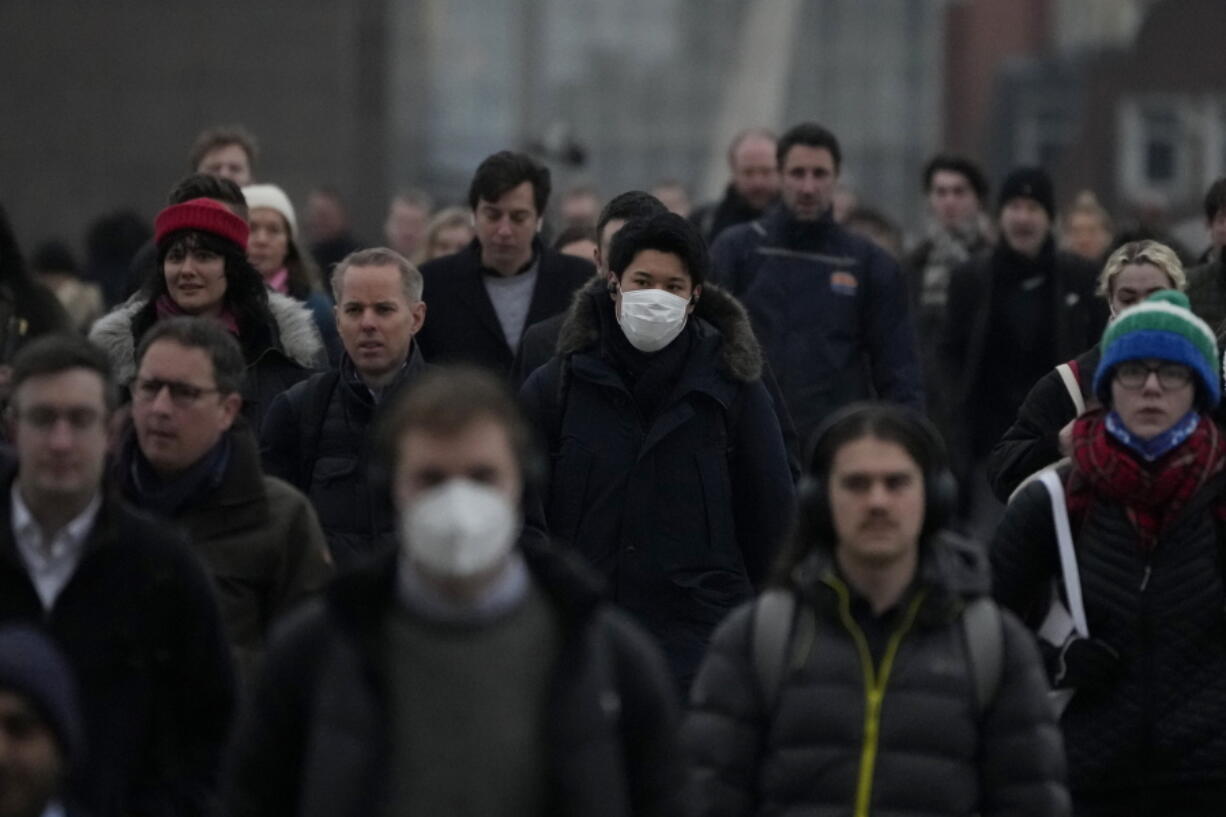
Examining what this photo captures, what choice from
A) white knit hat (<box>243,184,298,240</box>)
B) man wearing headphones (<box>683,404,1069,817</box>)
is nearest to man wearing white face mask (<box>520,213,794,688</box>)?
man wearing headphones (<box>683,404,1069,817</box>)

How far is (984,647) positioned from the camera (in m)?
6.70

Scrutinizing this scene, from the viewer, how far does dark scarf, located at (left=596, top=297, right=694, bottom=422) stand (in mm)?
9844

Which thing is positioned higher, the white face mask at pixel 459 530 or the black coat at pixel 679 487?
the white face mask at pixel 459 530

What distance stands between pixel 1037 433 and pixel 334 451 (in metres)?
2.02

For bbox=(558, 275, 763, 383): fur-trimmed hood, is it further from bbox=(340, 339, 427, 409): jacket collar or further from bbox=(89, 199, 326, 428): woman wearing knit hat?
bbox=(89, 199, 326, 428): woman wearing knit hat

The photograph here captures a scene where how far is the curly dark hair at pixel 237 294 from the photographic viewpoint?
1061 cm

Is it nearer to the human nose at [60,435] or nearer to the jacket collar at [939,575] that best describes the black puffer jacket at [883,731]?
the jacket collar at [939,575]

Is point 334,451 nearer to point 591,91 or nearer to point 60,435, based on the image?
point 60,435

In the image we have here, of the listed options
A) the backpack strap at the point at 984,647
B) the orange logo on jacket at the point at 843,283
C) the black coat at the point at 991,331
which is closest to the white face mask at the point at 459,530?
the backpack strap at the point at 984,647

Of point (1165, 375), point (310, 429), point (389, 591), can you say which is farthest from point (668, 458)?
point (389, 591)

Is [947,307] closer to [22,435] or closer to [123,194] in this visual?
[22,435]

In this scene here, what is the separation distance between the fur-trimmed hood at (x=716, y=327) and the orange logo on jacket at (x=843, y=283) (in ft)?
11.3

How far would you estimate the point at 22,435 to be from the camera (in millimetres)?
6910

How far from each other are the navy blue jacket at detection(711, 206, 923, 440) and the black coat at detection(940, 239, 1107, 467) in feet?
3.59
